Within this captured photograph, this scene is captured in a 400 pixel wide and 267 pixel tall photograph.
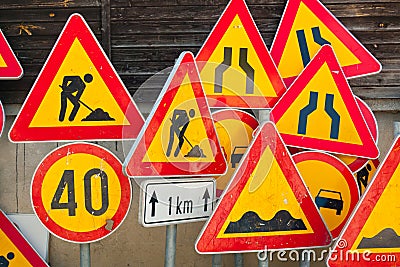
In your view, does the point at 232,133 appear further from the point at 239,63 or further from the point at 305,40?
the point at 305,40

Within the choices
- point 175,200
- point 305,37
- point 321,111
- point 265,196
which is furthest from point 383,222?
point 305,37

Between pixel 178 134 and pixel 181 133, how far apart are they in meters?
0.01

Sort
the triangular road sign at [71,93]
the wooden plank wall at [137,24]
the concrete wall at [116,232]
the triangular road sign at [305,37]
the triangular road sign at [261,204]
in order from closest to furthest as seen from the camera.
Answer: the triangular road sign at [261,204], the triangular road sign at [71,93], the triangular road sign at [305,37], the wooden plank wall at [137,24], the concrete wall at [116,232]

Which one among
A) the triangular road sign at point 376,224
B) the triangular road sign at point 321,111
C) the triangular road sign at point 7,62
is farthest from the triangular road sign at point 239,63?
the triangular road sign at point 7,62

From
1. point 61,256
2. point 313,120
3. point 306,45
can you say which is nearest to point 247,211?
point 313,120

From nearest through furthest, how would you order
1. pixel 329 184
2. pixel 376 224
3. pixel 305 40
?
pixel 376 224
pixel 329 184
pixel 305 40

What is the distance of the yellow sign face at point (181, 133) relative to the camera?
2.67 m

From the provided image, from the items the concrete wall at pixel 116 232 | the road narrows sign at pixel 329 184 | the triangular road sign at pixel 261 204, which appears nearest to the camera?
the triangular road sign at pixel 261 204

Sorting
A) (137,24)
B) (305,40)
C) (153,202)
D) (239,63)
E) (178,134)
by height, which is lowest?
(153,202)

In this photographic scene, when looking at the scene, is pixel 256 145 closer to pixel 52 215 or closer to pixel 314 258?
pixel 52 215

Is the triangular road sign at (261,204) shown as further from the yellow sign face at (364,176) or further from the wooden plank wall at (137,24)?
the wooden plank wall at (137,24)

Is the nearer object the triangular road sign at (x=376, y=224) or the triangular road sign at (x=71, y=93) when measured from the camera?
the triangular road sign at (x=376, y=224)

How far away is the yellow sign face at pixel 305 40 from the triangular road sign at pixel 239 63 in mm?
236

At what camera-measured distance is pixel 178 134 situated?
8.84 ft
